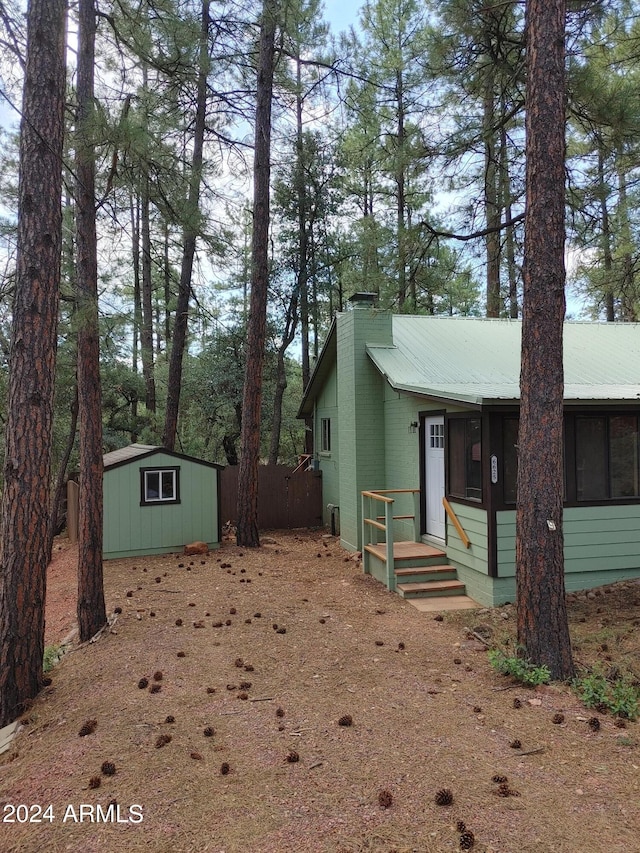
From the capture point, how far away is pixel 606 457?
7.18 m

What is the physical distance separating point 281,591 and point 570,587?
144 inches

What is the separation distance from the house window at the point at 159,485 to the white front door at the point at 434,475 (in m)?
4.43

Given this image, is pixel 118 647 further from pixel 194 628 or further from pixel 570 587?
pixel 570 587

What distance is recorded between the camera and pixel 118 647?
5.16m

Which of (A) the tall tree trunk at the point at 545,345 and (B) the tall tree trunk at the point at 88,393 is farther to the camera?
(B) the tall tree trunk at the point at 88,393

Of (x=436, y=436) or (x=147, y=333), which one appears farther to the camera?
(x=147, y=333)

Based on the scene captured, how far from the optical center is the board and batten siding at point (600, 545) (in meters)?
6.97

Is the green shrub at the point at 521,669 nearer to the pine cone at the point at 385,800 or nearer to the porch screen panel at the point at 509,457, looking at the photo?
the pine cone at the point at 385,800

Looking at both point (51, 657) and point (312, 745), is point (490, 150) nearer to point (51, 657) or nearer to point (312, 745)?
point (312, 745)

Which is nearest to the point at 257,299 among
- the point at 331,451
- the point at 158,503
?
the point at 331,451

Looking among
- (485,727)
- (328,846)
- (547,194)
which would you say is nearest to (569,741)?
(485,727)

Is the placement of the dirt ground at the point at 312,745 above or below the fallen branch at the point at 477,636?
above

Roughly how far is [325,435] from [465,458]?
21.1ft

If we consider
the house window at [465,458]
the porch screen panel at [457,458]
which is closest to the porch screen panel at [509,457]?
the house window at [465,458]
